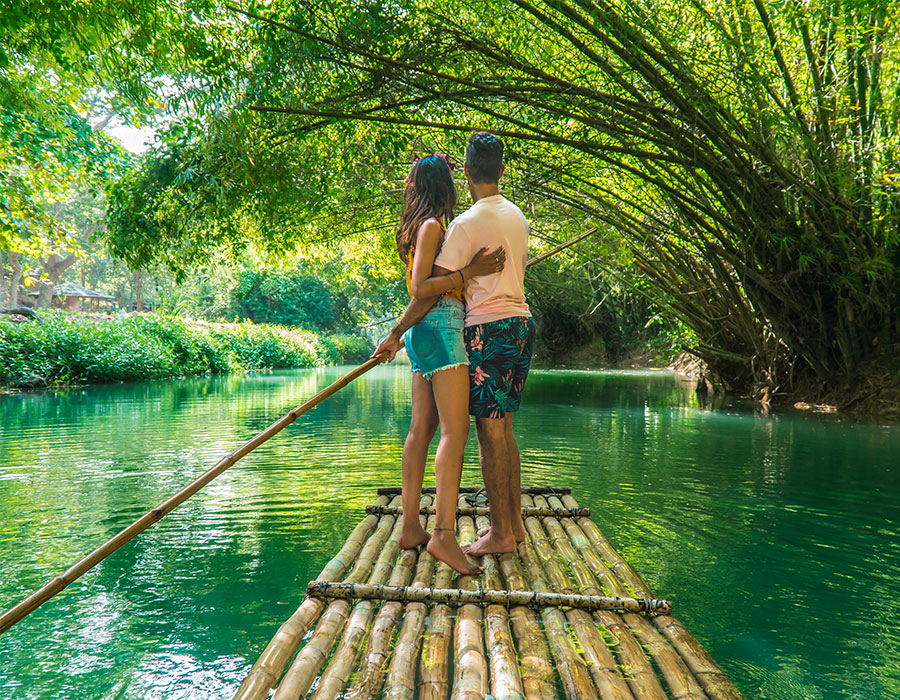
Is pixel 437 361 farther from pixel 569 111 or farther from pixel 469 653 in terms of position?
pixel 569 111

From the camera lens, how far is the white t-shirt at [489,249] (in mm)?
2814

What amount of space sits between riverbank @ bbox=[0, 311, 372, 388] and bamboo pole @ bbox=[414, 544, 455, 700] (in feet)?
45.1

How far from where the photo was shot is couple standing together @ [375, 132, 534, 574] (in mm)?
2797

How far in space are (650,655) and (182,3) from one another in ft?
19.0

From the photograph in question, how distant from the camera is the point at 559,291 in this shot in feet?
86.6

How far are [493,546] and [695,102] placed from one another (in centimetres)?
557

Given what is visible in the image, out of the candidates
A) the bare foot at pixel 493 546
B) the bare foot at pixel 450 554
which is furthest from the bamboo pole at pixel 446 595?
the bare foot at pixel 493 546

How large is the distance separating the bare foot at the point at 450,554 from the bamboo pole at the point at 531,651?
0.48ft

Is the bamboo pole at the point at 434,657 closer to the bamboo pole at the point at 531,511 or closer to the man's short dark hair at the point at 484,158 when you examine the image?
the bamboo pole at the point at 531,511

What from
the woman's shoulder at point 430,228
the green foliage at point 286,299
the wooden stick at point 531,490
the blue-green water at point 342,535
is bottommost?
the blue-green water at point 342,535

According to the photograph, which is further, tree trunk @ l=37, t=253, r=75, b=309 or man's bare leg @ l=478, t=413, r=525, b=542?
tree trunk @ l=37, t=253, r=75, b=309

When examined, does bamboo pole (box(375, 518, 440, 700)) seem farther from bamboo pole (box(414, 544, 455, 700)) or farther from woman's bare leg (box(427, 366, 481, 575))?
woman's bare leg (box(427, 366, 481, 575))

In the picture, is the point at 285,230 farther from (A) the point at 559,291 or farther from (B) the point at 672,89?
(A) the point at 559,291

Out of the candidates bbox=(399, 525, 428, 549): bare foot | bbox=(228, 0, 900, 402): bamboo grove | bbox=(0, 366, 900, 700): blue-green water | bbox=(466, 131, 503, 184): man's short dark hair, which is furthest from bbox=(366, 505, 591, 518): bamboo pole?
bbox=(228, 0, 900, 402): bamboo grove
